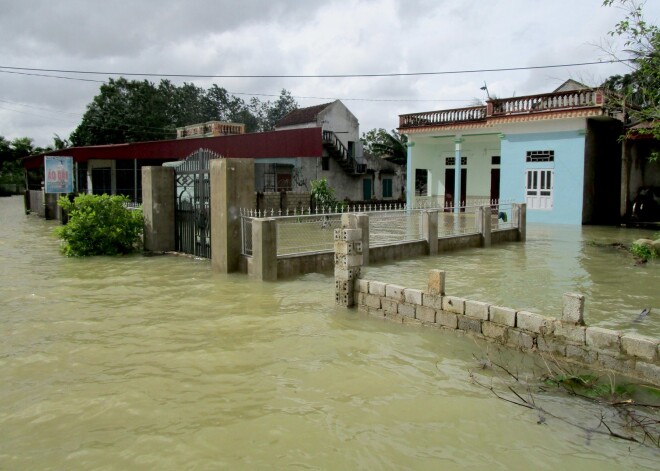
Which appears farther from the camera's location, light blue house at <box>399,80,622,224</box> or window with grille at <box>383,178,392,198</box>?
window with grille at <box>383,178,392,198</box>

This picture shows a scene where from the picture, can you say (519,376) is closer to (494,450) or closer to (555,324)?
(555,324)

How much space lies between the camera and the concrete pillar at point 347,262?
8461 millimetres

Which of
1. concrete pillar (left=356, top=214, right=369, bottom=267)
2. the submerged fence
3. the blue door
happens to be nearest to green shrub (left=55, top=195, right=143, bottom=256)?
the submerged fence

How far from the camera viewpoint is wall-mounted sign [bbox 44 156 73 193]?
23.3m

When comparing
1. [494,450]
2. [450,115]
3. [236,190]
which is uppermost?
[450,115]

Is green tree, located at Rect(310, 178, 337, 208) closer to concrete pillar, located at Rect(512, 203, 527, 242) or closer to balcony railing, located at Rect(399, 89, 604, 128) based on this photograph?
concrete pillar, located at Rect(512, 203, 527, 242)

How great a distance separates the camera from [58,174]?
23500 mm

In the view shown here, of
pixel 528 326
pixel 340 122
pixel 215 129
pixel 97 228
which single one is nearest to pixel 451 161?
pixel 340 122

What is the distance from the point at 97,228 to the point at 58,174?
38.2 ft

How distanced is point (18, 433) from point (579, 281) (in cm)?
1031

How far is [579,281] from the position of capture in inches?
444

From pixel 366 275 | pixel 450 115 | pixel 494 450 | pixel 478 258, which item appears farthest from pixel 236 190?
pixel 450 115

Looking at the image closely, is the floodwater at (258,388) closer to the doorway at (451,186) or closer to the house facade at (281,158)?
the house facade at (281,158)

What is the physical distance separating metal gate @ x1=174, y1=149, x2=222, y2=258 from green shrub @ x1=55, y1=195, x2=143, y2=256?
1.32 metres
